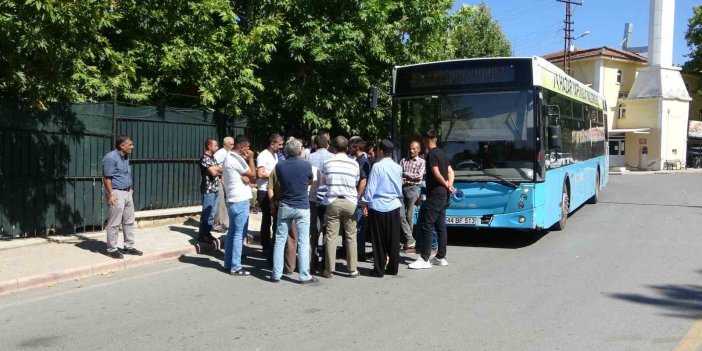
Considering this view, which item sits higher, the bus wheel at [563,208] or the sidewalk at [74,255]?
the bus wheel at [563,208]

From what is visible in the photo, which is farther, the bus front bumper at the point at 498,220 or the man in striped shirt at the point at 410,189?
the bus front bumper at the point at 498,220

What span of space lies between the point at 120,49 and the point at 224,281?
7.66 m

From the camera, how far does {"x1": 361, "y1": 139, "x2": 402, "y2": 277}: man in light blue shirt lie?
26.1 feet

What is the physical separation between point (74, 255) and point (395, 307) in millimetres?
5073

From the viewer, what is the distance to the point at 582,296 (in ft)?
22.7

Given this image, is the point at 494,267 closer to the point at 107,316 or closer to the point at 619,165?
the point at 107,316

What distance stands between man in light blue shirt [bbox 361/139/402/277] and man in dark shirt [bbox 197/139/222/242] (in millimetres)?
3313

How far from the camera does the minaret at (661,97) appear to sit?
43875 mm

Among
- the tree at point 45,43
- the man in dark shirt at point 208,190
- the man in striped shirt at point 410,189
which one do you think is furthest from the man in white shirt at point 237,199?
the tree at point 45,43

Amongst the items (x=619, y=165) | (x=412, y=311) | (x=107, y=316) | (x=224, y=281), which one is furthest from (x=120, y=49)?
(x=619, y=165)

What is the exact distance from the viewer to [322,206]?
8656 millimetres

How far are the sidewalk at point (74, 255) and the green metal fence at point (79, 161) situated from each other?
1.35 feet

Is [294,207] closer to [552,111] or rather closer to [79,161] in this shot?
[79,161]

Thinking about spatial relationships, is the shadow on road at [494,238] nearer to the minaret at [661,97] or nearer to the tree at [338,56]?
the tree at [338,56]
